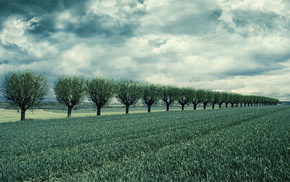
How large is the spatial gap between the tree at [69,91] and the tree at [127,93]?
1460 cm

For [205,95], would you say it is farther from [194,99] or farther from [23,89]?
[23,89]

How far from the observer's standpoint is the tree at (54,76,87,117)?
160 feet

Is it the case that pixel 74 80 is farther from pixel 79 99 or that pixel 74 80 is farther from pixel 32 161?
pixel 32 161

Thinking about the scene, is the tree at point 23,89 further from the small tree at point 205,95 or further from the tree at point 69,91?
the small tree at point 205,95

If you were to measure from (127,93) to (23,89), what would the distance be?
30664 millimetres

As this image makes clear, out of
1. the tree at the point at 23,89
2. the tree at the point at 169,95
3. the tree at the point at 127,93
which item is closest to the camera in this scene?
the tree at the point at 23,89

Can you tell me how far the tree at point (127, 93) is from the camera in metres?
61.8

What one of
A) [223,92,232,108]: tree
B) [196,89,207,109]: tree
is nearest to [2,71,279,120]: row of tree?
[196,89,207,109]: tree

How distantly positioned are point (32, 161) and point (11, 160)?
191 centimetres

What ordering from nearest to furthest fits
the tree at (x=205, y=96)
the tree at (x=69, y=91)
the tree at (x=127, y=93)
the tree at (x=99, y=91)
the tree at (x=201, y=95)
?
the tree at (x=69, y=91) → the tree at (x=99, y=91) → the tree at (x=127, y=93) → the tree at (x=201, y=95) → the tree at (x=205, y=96)

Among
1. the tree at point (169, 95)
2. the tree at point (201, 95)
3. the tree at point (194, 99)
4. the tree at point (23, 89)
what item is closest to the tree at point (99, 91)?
the tree at point (23, 89)

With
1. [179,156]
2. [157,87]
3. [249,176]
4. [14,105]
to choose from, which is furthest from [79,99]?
[249,176]

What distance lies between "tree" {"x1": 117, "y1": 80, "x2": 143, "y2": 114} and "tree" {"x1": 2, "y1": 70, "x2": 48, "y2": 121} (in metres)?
25.1

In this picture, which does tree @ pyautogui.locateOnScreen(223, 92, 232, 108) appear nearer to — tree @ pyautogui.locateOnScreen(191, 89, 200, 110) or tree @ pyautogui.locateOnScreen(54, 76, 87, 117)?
tree @ pyautogui.locateOnScreen(191, 89, 200, 110)
